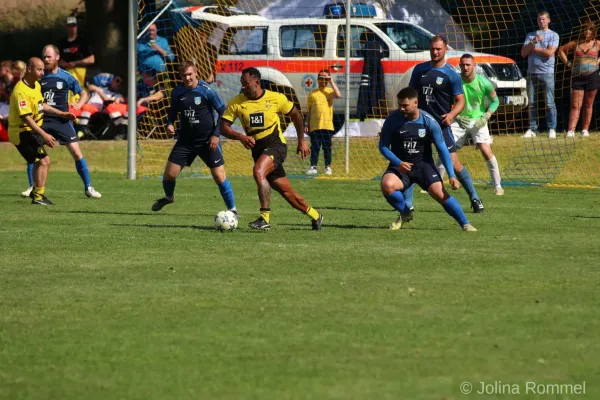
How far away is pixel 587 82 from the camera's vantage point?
20359 mm

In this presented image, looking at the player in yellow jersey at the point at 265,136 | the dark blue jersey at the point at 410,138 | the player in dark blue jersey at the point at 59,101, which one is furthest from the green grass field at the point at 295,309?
the player in dark blue jersey at the point at 59,101

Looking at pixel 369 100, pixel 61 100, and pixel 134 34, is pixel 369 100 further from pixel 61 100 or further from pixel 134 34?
pixel 61 100

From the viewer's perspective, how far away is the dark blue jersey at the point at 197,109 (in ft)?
43.8

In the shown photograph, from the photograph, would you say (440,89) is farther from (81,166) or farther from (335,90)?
(335,90)

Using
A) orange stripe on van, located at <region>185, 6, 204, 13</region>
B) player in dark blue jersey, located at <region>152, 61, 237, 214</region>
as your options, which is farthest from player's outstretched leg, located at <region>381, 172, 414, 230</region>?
orange stripe on van, located at <region>185, 6, 204, 13</region>

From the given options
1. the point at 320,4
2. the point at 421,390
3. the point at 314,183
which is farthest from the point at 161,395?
the point at 320,4

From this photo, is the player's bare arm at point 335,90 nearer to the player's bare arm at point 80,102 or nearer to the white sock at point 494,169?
the white sock at point 494,169

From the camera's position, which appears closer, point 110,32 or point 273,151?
point 273,151

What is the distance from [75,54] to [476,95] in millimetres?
10462

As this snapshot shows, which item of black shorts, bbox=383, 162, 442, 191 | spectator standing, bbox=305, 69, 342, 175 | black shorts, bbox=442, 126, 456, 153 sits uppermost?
black shorts, bbox=383, 162, 442, 191

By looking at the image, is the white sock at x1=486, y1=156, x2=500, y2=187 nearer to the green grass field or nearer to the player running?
the player running

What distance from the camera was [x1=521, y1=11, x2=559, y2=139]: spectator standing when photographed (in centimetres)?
1988

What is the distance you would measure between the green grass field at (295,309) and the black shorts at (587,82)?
800 centimetres

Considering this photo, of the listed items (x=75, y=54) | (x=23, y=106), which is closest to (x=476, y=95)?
(x=23, y=106)
